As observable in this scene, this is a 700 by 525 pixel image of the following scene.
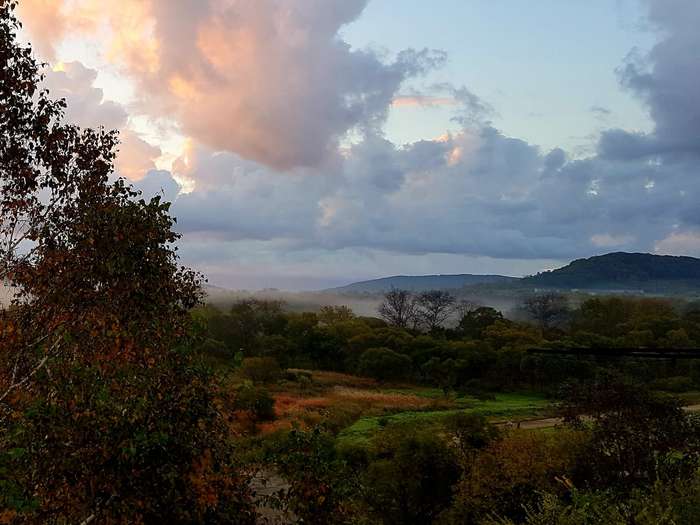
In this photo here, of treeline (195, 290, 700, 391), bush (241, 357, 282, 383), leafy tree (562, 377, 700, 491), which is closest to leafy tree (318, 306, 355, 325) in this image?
treeline (195, 290, 700, 391)

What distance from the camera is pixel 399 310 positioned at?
13150cm

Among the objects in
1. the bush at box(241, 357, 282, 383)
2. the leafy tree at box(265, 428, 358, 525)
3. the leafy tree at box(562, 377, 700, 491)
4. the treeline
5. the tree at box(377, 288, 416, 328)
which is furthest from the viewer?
the tree at box(377, 288, 416, 328)

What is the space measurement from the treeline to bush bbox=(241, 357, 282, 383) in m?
4.28

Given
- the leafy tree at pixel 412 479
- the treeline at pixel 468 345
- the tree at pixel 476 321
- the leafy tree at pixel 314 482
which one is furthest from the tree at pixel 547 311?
the leafy tree at pixel 314 482

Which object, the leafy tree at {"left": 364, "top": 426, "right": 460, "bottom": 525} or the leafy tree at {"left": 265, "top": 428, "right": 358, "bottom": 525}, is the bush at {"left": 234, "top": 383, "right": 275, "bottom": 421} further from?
the leafy tree at {"left": 265, "top": 428, "right": 358, "bottom": 525}

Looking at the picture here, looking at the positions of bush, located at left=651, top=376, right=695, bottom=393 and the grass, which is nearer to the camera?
the grass

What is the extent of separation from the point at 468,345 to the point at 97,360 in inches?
2921

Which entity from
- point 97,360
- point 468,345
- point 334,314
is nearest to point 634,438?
A: point 97,360

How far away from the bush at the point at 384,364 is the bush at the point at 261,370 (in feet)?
44.4

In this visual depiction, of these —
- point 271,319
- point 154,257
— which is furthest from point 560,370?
point 154,257

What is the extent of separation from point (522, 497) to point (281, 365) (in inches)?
2396

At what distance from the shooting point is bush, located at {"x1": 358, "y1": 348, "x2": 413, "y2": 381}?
8044cm

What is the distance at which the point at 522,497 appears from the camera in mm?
27234

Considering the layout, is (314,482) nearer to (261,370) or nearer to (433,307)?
(261,370)
